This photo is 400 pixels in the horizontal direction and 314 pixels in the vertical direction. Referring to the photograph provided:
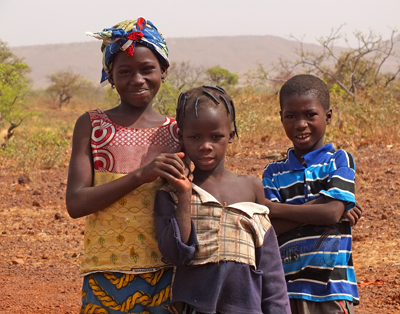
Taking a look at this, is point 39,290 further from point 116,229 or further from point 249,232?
point 249,232

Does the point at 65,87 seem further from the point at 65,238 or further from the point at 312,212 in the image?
the point at 312,212

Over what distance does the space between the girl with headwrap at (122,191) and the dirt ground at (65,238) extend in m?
2.20

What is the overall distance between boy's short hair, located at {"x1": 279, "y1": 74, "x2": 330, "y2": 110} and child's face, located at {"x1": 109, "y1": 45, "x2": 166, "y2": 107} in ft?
1.84

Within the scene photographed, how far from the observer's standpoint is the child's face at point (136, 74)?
6.30 feet

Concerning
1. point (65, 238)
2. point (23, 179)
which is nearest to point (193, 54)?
point (23, 179)

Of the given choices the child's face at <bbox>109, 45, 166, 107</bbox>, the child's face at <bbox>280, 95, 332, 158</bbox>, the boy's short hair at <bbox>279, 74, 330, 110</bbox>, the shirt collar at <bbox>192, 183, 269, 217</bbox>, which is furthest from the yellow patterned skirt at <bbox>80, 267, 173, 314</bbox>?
the boy's short hair at <bbox>279, 74, 330, 110</bbox>

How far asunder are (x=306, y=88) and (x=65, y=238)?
4209mm

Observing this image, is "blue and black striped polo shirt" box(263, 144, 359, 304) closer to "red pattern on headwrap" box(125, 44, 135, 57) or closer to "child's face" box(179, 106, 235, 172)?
"child's face" box(179, 106, 235, 172)

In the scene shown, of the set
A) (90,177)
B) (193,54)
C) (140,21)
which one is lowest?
(90,177)

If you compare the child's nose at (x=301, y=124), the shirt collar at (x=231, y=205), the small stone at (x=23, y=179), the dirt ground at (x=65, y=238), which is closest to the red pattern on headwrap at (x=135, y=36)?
the shirt collar at (x=231, y=205)

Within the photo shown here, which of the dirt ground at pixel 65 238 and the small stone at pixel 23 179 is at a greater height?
the small stone at pixel 23 179

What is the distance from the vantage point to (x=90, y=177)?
6.24ft

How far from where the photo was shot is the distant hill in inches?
3187

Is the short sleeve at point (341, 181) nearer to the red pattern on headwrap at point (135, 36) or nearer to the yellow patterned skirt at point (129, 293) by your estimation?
the yellow patterned skirt at point (129, 293)
